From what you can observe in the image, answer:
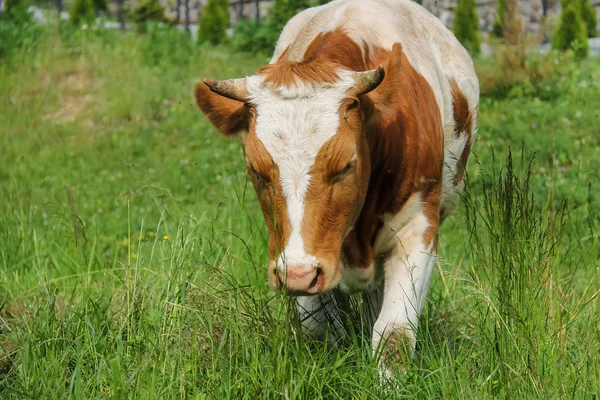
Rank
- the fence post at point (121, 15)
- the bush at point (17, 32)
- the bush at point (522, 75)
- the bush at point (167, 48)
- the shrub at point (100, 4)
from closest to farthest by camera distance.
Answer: the bush at point (522, 75) < the bush at point (167, 48) < the bush at point (17, 32) < the fence post at point (121, 15) < the shrub at point (100, 4)

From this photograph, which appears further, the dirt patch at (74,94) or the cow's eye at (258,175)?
the dirt patch at (74,94)

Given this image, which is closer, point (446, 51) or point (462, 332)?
point (462, 332)

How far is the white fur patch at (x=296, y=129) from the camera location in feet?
12.3

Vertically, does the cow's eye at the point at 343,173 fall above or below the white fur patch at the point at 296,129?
below

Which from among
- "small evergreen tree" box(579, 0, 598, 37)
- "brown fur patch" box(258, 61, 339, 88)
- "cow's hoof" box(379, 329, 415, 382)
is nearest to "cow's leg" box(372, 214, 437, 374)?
"cow's hoof" box(379, 329, 415, 382)

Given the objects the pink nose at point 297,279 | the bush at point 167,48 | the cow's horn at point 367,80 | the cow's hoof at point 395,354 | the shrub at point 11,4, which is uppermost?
the cow's horn at point 367,80

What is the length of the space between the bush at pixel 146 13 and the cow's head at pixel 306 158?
13.6m

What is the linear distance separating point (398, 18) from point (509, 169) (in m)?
1.64

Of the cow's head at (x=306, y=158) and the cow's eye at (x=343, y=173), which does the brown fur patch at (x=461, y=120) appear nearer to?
the cow's head at (x=306, y=158)

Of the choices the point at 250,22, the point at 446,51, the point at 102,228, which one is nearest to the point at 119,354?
the point at 446,51

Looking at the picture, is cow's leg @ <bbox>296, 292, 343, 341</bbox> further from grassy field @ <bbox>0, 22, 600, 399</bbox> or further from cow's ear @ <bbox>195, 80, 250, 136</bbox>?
cow's ear @ <bbox>195, 80, 250, 136</bbox>

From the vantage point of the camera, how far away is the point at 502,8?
1566 centimetres

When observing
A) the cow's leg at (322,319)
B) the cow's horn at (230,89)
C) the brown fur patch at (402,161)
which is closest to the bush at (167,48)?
the cow's leg at (322,319)

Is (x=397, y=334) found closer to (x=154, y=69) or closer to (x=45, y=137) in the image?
(x=45, y=137)
